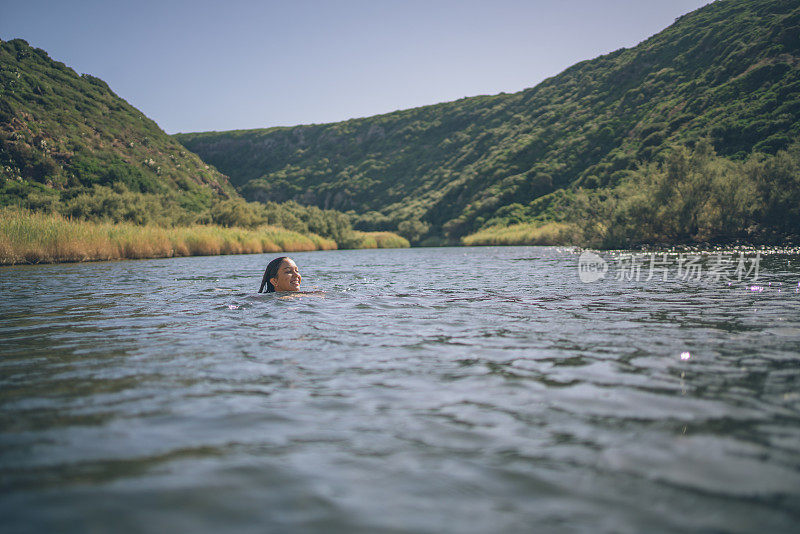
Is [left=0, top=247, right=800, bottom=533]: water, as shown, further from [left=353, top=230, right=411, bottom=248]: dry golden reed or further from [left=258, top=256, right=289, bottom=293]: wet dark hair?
[left=353, top=230, right=411, bottom=248]: dry golden reed

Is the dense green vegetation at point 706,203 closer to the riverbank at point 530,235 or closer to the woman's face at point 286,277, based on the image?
the riverbank at point 530,235

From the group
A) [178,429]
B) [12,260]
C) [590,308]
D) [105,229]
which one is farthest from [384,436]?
[105,229]

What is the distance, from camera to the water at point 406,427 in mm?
2086

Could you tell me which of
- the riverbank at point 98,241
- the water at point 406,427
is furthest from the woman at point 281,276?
the riverbank at point 98,241

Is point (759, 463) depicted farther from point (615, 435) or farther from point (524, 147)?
point (524, 147)

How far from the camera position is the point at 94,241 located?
25.0 metres

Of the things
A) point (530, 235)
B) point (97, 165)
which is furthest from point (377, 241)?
point (97, 165)

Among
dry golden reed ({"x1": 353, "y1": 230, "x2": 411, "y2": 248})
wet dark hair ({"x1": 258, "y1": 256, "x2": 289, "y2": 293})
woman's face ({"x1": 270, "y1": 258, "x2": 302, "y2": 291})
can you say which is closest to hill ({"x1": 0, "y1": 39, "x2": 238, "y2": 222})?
dry golden reed ({"x1": 353, "y1": 230, "x2": 411, "y2": 248})

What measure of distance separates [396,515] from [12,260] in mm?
26284

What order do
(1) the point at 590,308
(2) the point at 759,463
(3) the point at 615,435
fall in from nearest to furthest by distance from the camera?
(2) the point at 759,463, (3) the point at 615,435, (1) the point at 590,308

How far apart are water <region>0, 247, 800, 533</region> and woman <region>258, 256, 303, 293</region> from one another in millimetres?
3930

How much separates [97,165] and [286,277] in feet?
193

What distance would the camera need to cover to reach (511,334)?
618 cm

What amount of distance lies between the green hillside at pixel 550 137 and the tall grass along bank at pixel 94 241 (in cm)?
2784
